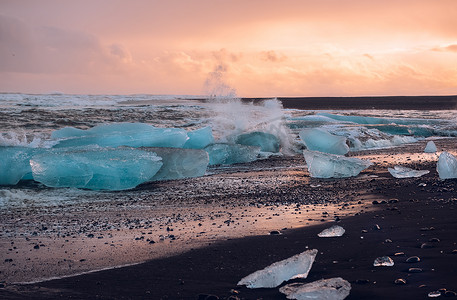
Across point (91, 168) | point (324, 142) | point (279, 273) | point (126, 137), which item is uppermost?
point (126, 137)

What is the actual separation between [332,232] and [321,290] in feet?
4.52

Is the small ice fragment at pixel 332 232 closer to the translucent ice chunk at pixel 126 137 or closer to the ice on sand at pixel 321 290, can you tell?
the ice on sand at pixel 321 290

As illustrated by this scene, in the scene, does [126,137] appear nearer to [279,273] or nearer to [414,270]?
[279,273]

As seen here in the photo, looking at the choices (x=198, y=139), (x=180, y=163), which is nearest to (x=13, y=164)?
(x=180, y=163)

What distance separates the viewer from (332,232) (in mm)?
3805

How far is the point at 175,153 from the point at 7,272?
432 centimetres

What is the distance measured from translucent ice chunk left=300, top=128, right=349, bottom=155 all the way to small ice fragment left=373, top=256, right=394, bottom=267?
6795 millimetres

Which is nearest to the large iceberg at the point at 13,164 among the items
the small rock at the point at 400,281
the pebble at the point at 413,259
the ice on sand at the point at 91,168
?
the ice on sand at the point at 91,168

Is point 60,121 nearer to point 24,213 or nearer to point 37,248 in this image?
point 24,213

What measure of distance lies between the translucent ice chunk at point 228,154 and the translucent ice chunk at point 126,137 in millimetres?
581

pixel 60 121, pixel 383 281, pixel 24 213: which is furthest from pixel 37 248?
pixel 60 121

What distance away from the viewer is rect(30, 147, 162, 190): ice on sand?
20.6 feet

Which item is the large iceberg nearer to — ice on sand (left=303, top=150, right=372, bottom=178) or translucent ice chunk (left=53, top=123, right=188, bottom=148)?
translucent ice chunk (left=53, top=123, right=188, bottom=148)

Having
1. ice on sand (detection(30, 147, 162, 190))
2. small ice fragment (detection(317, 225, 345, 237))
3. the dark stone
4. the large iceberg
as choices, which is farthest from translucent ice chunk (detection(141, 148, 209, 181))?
the dark stone
